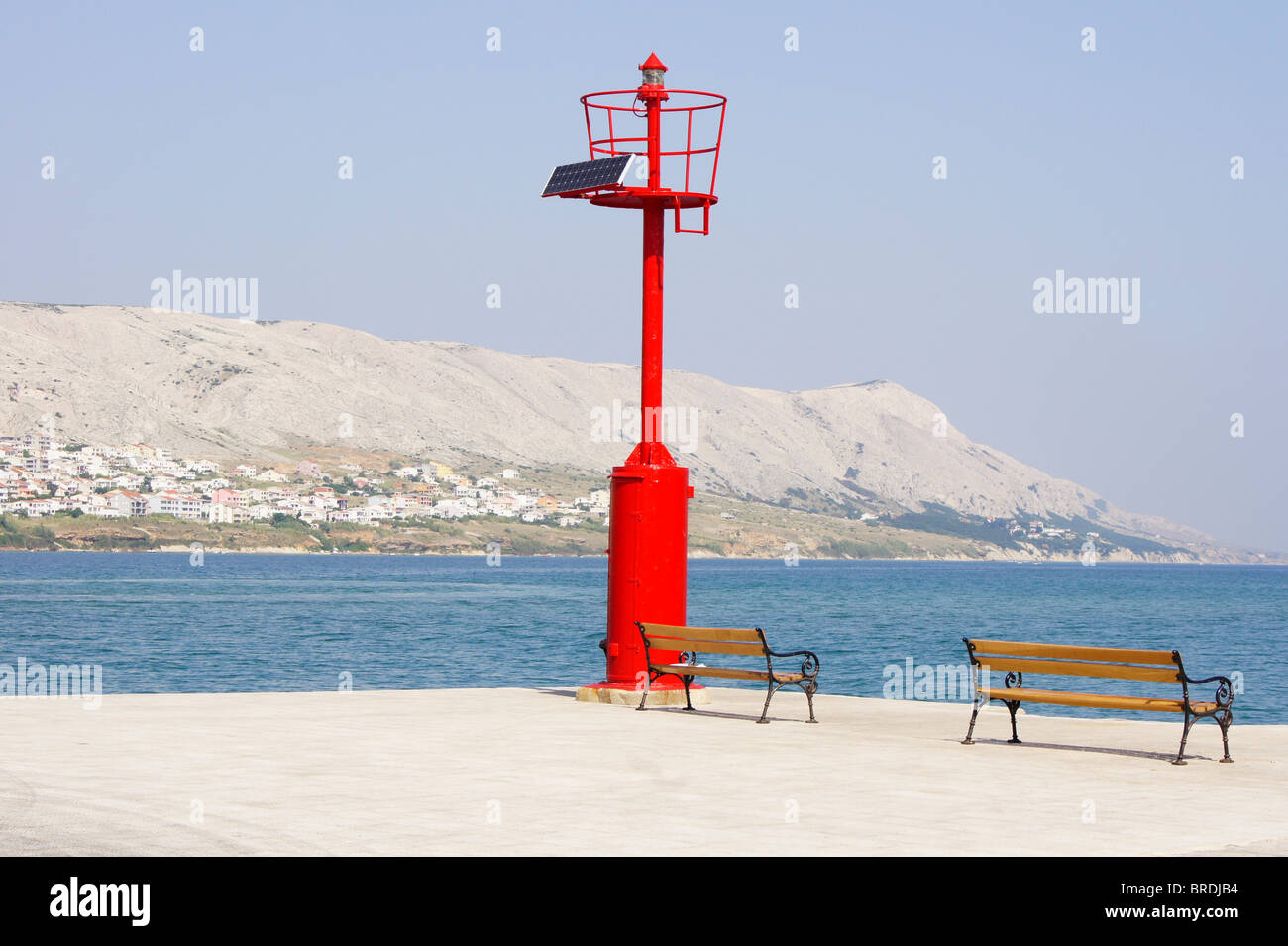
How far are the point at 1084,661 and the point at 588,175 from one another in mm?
8429

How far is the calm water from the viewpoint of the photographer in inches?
1818

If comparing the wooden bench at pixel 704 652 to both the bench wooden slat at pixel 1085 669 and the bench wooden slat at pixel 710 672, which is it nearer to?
the bench wooden slat at pixel 710 672

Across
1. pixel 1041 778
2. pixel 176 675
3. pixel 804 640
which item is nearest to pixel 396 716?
pixel 1041 778

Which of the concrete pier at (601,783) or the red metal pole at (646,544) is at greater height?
the red metal pole at (646,544)

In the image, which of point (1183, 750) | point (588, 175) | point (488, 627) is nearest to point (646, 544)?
point (588, 175)

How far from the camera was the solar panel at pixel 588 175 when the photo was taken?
61.5ft

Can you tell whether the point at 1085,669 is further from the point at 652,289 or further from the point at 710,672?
the point at 652,289

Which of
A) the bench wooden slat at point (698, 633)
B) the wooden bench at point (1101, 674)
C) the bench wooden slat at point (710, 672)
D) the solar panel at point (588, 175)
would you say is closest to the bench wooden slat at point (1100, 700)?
the wooden bench at point (1101, 674)

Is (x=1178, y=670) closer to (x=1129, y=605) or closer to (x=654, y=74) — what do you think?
(x=654, y=74)

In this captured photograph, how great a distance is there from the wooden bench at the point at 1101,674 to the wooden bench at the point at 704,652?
2006 mm

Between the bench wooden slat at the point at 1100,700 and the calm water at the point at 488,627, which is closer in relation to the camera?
the bench wooden slat at the point at 1100,700

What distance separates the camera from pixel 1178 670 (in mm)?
14266

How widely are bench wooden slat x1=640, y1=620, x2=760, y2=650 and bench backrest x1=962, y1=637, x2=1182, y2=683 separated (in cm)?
249
